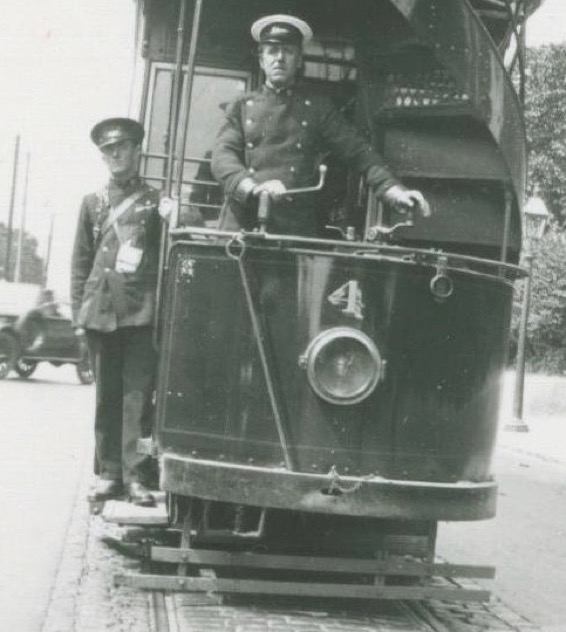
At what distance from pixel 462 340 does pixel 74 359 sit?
20895mm

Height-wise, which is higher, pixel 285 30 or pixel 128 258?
pixel 285 30

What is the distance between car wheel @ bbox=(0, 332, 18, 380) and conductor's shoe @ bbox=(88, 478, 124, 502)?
60.1 ft

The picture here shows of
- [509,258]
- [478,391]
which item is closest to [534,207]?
[509,258]

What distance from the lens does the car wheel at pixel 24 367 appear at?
2519cm

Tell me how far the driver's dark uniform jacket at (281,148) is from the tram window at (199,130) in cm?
129

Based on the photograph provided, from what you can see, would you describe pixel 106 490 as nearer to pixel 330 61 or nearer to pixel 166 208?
pixel 166 208

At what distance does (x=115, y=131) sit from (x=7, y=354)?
61.4 ft

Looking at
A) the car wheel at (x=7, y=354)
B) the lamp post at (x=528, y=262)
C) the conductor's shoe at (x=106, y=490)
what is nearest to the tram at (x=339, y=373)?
the conductor's shoe at (x=106, y=490)

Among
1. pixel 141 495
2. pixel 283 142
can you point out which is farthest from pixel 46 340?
pixel 283 142

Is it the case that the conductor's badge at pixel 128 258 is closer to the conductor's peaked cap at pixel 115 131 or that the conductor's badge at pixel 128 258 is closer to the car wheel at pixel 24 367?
the conductor's peaked cap at pixel 115 131

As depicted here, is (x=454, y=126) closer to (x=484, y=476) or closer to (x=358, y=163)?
(x=358, y=163)

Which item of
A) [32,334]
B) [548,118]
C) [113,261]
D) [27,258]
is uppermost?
[548,118]

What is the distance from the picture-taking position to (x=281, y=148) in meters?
5.67

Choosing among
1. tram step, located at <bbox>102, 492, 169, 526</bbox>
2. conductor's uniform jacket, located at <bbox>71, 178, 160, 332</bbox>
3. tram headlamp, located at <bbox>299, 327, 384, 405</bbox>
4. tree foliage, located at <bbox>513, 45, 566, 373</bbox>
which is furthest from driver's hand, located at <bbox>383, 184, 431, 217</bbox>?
tree foliage, located at <bbox>513, 45, 566, 373</bbox>
